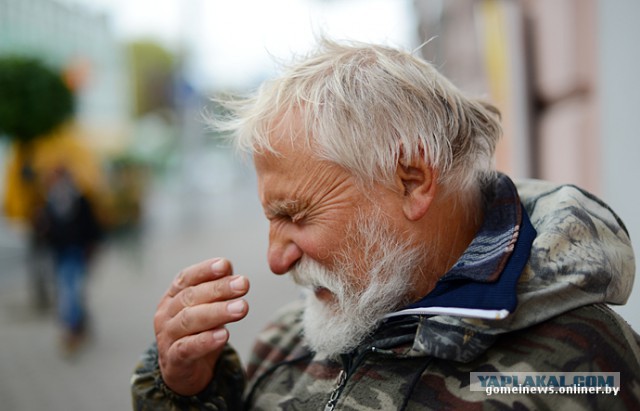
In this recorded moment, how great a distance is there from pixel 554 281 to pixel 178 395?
1.01m

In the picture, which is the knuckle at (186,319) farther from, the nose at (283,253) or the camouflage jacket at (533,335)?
the camouflage jacket at (533,335)

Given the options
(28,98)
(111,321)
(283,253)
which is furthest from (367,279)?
(28,98)

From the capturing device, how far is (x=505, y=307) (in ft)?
4.09

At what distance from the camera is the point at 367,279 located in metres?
1.59

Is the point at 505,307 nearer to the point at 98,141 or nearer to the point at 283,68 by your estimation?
the point at 283,68

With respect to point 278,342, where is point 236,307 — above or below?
above

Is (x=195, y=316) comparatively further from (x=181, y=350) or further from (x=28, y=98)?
(x=28, y=98)

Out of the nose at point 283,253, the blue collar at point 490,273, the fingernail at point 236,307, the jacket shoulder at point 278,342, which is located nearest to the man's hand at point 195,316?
the fingernail at point 236,307

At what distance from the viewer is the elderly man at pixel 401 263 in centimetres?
132

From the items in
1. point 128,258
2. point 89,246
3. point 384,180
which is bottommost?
point 128,258

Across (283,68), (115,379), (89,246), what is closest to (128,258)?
(89,246)

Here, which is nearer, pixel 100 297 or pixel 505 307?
pixel 505 307

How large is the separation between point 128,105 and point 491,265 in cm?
2555

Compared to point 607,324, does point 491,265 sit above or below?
above
